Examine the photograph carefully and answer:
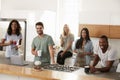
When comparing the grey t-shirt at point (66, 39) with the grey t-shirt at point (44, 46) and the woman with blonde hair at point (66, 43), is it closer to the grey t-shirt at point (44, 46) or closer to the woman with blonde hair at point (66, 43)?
the woman with blonde hair at point (66, 43)

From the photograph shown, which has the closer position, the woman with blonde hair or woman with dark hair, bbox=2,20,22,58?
woman with dark hair, bbox=2,20,22,58

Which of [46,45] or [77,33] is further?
[77,33]

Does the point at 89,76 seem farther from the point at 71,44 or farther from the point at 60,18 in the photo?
the point at 60,18

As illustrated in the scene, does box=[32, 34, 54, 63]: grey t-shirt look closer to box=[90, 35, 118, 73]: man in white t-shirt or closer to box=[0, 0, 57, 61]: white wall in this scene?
box=[90, 35, 118, 73]: man in white t-shirt

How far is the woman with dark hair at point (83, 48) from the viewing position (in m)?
4.30

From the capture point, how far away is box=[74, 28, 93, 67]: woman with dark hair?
169 inches

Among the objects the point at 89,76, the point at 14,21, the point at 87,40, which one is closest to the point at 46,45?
the point at 89,76

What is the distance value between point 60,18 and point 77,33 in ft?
1.66

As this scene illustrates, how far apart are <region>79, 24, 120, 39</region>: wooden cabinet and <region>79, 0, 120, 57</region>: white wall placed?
8cm

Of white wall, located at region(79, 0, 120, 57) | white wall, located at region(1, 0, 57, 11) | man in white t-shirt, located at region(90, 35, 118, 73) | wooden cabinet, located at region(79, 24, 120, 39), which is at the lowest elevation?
man in white t-shirt, located at region(90, 35, 118, 73)

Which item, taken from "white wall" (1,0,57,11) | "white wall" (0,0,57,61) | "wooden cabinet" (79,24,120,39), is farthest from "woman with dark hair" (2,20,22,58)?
"wooden cabinet" (79,24,120,39)

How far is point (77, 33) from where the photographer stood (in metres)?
4.67

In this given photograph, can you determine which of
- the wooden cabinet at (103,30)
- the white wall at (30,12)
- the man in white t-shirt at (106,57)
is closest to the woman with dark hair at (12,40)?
the white wall at (30,12)

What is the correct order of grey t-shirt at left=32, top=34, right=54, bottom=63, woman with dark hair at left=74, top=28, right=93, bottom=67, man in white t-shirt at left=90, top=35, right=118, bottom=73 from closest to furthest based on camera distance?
man in white t-shirt at left=90, top=35, right=118, bottom=73 < grey t-shirt at left=32, top=34, right=54, bottom=63 < woman with dark hair at left=74, top=28, right=93, bottom=67
